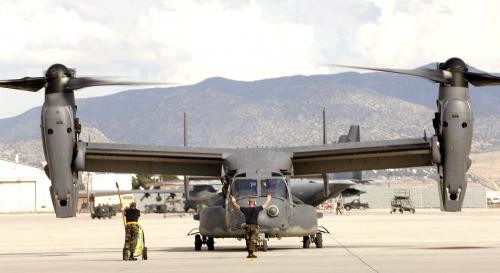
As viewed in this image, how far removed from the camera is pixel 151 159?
1453 inches

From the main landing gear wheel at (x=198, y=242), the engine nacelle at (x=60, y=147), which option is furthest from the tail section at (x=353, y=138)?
the engine nacelle at (x=60, y=147)

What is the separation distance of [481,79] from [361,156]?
5543 mm

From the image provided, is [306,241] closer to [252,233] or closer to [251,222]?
[251,222]

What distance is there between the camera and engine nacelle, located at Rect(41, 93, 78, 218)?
106ft

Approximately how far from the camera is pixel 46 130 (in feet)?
106

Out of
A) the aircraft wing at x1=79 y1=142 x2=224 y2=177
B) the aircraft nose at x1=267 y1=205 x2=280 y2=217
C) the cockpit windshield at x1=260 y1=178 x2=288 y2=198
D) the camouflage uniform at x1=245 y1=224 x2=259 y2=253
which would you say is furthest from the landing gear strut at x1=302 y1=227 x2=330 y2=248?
the camouflage uniform at x1=245 y1=224 x2=259 y2=253

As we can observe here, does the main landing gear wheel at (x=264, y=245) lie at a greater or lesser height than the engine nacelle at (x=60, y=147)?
lesser

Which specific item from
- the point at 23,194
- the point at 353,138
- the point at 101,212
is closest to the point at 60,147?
the point at 353,138

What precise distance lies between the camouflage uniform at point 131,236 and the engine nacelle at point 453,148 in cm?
930

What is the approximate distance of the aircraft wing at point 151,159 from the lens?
34.6m

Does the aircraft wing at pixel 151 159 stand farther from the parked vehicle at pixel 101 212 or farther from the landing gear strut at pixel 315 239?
the parked vehicle at pixel 101 212

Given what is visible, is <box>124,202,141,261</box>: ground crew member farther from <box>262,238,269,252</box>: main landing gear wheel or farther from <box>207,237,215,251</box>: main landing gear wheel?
<box>207,237,215,251</box>: main landing gear wheel

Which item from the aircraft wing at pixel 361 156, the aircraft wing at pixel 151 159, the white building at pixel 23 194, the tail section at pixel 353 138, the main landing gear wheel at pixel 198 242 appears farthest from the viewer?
the white building at pixel 23 194

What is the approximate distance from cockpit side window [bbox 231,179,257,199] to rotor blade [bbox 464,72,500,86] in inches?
292
